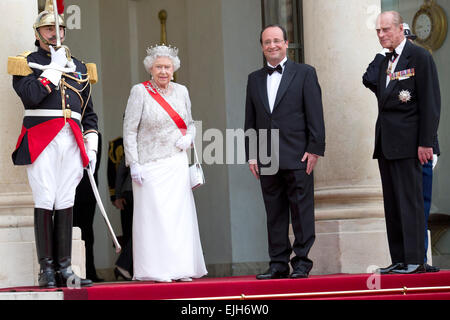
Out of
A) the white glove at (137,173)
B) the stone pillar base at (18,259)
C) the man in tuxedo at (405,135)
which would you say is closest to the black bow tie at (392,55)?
the man in tuxedo at (405,135)

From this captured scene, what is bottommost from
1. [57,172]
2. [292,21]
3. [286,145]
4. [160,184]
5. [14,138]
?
[160,184]

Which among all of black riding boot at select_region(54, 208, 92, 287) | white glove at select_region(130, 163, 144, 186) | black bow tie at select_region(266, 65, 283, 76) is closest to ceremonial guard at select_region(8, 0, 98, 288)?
black riding boot at select_region(54, 208, 92, 287)

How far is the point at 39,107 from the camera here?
7.80 m

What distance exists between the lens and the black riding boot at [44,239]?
763 cm

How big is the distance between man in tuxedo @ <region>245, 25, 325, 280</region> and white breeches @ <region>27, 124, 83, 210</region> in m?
1.51

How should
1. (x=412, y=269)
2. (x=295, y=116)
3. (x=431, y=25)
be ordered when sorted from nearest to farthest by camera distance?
(x=412, y=269) → (x=295, y=116) → (x=431, y=25)

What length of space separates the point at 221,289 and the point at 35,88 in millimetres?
1947

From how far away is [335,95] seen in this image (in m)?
9.55

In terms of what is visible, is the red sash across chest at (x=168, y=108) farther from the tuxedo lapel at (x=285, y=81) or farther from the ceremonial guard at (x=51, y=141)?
the ceremonial guard at (x=51, y=141)

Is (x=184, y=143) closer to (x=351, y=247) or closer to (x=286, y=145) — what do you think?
(x=286, y=145)

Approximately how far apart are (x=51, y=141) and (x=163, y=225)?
136cm

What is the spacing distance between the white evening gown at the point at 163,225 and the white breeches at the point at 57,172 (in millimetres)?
957

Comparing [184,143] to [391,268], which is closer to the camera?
[391,268]

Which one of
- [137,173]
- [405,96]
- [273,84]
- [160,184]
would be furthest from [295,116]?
[137,173]
